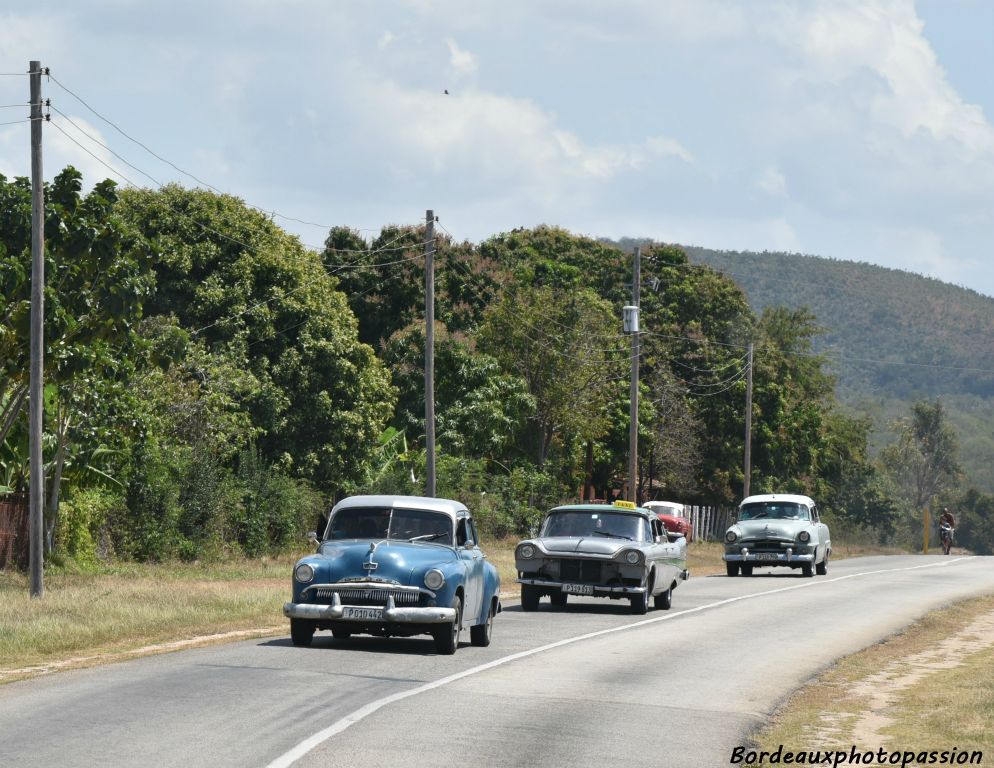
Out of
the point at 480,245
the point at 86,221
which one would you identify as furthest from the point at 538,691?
the point at 480,245

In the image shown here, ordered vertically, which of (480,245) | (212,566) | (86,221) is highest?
(480,245)

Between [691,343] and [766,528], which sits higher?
[691,343]

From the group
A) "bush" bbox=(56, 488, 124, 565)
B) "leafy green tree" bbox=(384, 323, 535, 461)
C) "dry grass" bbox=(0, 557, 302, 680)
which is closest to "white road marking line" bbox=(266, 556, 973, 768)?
"dry grass" bbox=(0, 557, 302, 680)

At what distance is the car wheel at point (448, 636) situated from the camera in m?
18.3

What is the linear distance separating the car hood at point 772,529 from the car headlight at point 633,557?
14321 millimetres

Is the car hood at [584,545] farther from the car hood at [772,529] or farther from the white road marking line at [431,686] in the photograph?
the car hood at [772,529]

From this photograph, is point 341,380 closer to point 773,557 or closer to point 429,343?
point 429,343

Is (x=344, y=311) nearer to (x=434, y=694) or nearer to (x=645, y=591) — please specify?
(x=645, y=591)

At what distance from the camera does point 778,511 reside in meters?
39.7

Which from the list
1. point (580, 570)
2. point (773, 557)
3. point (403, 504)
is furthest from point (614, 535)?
point (773, 557)

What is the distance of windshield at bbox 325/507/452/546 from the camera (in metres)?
19.6

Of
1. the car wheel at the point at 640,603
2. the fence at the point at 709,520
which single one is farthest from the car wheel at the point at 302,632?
the fence at the point at 709,520

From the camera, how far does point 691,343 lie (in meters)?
74.9

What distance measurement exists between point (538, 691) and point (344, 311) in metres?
35.7
